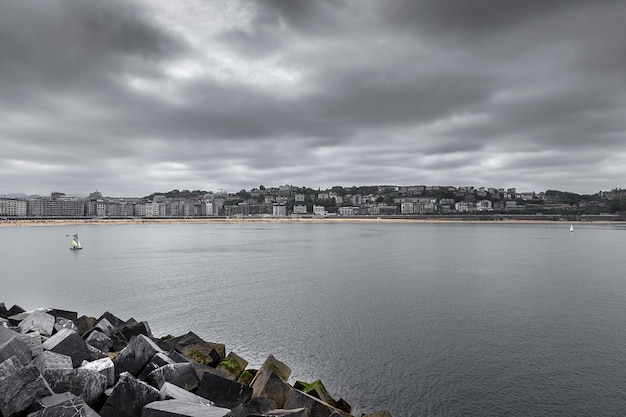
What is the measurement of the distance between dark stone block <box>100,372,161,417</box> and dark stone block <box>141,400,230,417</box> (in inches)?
17.4

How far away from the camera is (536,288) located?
2142 centimetres

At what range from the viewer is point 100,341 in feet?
30.5

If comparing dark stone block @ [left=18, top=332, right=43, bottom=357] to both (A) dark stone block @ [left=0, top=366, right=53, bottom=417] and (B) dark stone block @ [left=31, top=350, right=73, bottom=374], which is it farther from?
(A) dark stone block @ [left=0, top=366, right=53, bottom=417]

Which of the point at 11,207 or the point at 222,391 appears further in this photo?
the point at 11,207

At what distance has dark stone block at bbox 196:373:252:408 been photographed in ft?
21.7

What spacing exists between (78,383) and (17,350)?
1.50 meters

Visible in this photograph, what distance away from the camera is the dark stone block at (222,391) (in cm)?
660

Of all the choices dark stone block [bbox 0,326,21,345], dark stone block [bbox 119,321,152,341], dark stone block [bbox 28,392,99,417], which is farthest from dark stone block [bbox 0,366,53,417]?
dark stone block [bbox 119,321,152,341]

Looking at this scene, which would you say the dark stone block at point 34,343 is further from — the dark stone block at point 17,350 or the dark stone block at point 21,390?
the dark stone block at point 21,390

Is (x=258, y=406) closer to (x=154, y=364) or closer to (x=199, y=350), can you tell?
(x=154, y=364)

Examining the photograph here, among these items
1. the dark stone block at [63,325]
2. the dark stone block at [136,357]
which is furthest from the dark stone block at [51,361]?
the dark stone block at [63,325]

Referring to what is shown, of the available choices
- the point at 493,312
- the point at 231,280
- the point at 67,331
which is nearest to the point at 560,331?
the point at 493,312

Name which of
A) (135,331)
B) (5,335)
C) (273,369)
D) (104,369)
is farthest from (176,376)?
(135,331)

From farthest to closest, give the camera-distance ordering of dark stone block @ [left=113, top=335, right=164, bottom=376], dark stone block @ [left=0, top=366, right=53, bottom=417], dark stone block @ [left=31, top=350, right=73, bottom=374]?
1. dark stone block @ [left=113, top=335, right=164, bottom=376]
2. dark stone block @ [left=31, top=350, right=73, bottom=374]
3. dark stone block @ [left=0, top=366, right=53, bottom=417]
